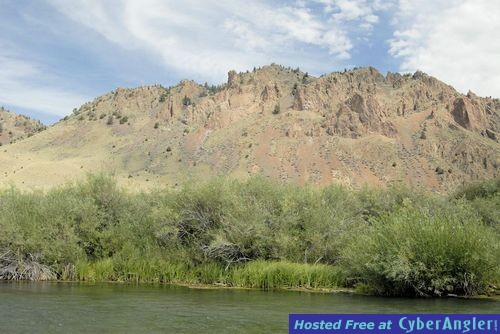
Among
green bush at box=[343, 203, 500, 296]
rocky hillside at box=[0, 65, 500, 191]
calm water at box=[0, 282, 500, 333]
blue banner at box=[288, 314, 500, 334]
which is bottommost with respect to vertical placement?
calm water at box=[0, 282, 500, 333]

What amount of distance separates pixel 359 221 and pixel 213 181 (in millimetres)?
9511

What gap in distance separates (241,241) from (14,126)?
153806 millimetres

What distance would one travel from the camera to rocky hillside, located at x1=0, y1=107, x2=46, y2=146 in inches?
6137

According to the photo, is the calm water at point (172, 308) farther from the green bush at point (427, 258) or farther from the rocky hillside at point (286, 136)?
the rocky hillside at point (286, 136)

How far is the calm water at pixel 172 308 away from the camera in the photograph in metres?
19.3

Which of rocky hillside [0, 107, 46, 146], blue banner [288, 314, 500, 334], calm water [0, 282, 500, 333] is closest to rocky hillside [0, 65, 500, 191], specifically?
rocky hillside [0, 107, 46, 146]

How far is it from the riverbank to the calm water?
1.72m

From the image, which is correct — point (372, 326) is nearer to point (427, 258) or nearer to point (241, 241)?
point (427, 258)

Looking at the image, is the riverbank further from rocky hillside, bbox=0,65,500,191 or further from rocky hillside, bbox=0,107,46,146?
rocky hillside, bbox=0,107,46,146

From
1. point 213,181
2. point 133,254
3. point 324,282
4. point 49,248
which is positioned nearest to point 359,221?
point 324,282

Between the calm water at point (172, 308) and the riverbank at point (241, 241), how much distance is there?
1716mm

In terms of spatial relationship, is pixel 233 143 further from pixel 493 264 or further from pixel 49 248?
pixel 493 264

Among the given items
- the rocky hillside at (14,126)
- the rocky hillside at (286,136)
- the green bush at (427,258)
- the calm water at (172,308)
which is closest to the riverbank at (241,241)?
the green bush at (427,258)

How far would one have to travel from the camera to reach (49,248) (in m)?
32.8
